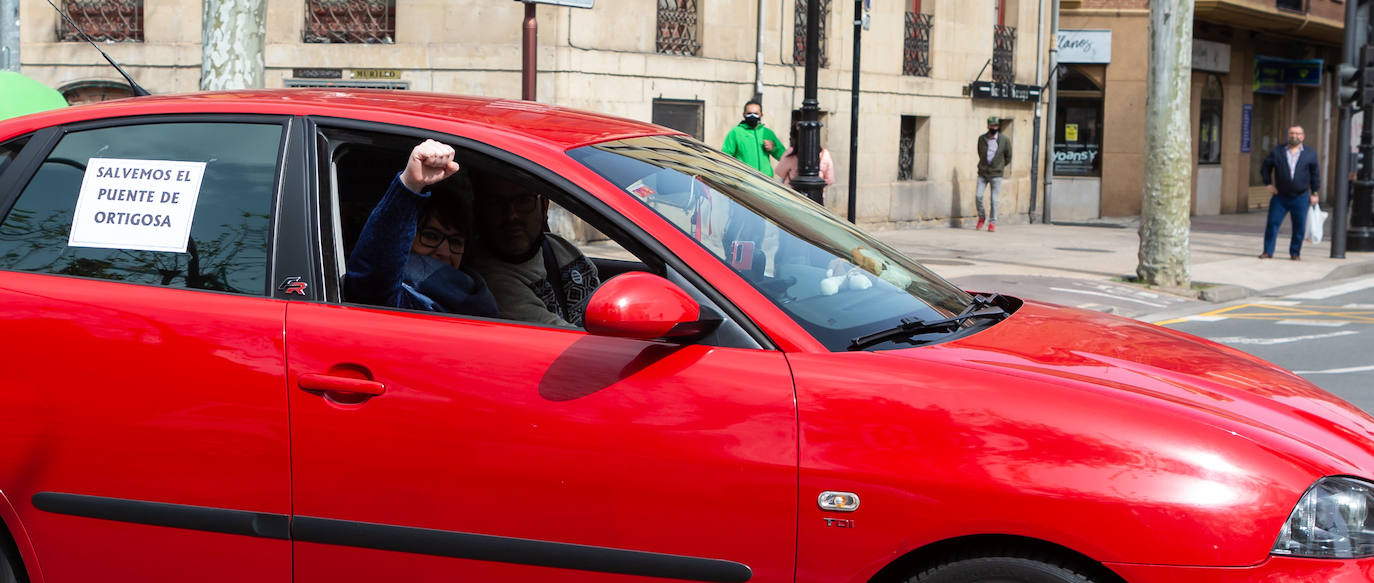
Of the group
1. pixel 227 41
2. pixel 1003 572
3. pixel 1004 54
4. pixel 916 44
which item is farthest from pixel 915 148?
pixel 1003 572

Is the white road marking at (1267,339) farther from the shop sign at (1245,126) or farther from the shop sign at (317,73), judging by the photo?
the shop sign at (1245,126)

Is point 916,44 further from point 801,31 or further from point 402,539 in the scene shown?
point 402,539

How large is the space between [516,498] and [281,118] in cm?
116

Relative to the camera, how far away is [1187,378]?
3.16 meters

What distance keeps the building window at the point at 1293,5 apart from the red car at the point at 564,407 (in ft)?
99.9

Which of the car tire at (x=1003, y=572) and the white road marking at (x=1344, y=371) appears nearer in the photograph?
the car tire at (x=1003, y=572)

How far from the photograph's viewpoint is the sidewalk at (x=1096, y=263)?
45.3ft

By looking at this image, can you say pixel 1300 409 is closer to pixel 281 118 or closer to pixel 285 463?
pixel 285 463

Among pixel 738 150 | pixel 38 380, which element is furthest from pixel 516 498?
pixel 738 150

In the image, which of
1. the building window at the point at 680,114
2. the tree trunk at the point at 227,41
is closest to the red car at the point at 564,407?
the tree trunk at the point at 227,41

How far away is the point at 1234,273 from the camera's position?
1633 centimetres

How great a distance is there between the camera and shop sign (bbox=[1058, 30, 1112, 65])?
91.3 ft

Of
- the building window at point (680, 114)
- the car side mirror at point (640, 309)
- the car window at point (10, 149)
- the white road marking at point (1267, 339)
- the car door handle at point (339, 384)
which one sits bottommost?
the white road marking at point (1267, 339)

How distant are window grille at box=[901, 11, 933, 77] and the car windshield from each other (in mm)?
19715
